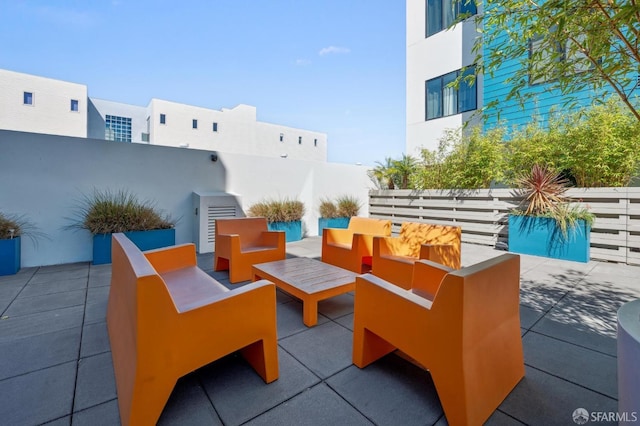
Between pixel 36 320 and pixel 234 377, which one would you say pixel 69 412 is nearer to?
pixel 234 377

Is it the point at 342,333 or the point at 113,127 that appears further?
the point at 113,127

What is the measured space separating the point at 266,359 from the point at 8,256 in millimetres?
4884

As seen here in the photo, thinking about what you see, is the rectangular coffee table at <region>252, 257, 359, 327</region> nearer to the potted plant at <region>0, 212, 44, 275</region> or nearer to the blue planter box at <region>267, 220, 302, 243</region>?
the blue planter box at <region>267, 220, 302, 243</region>

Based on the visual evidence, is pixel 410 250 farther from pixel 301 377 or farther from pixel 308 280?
pixel 301 377

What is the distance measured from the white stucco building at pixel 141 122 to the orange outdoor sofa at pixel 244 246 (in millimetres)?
12838

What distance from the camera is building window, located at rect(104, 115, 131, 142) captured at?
73.0 feet

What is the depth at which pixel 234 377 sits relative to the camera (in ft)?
6.15

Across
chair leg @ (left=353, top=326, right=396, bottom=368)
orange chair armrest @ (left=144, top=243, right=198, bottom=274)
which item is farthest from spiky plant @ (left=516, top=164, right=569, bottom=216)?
orange chair armrest @ (left=144, top=243, right=198, bottom=274)

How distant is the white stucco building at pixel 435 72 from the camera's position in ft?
28.0

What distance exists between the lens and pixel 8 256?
163 inches

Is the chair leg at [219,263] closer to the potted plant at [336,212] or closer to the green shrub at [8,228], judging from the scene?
the green shrub at [8,228]

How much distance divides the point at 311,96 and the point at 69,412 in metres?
11.1

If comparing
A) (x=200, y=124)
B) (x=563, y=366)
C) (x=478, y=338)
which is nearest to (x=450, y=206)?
(x=563, y=366)

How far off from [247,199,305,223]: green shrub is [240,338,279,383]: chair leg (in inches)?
188
